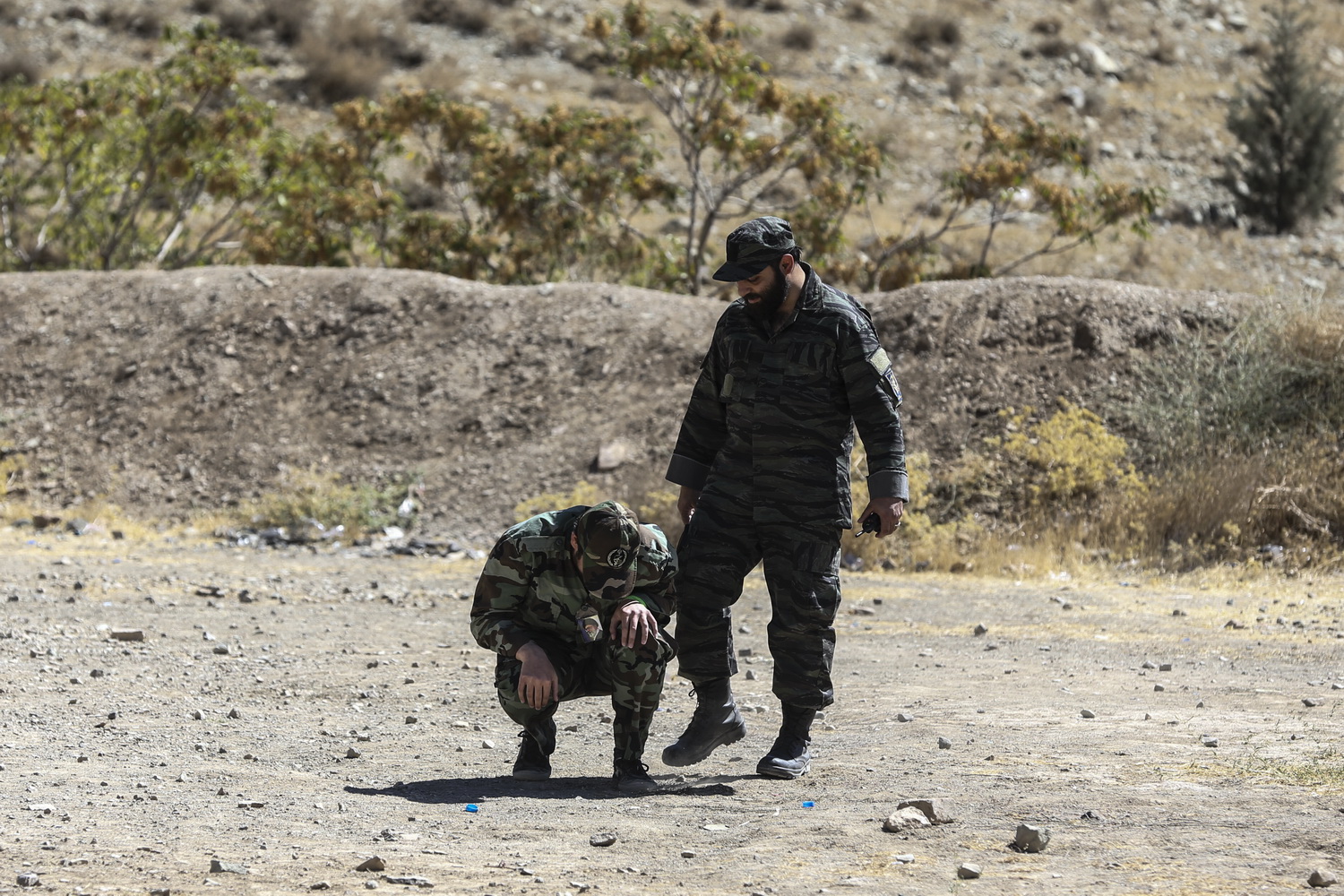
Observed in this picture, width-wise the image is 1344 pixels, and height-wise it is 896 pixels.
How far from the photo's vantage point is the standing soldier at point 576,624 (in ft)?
13.8

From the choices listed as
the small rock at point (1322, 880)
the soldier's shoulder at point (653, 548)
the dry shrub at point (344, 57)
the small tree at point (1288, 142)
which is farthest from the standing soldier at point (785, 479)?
the dry shrub at point (344, 57)

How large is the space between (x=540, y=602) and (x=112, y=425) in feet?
31.4

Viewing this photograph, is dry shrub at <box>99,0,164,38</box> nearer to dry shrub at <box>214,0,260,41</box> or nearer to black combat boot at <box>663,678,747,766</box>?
dry shrub at <box>214,0,260,41</box>

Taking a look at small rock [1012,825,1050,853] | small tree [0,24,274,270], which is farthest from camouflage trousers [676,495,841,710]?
small tree [0,24,274,270]

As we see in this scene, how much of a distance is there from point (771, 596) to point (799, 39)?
2792cm

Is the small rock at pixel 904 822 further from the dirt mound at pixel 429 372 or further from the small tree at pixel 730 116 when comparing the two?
the small tree at pixel 730 116

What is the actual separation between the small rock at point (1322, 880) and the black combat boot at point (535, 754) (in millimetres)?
2248

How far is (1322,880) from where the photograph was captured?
125 inches

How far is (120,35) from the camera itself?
31.1m

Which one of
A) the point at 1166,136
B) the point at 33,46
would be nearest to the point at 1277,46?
the point at 1166,136

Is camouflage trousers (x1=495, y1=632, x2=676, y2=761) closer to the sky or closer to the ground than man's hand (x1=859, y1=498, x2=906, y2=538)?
closer to the ground

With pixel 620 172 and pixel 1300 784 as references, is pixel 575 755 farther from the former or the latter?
pixel 620 172

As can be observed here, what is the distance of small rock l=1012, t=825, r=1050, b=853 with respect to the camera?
354cm

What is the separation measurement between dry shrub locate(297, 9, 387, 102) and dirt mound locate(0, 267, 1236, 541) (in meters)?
16.1
